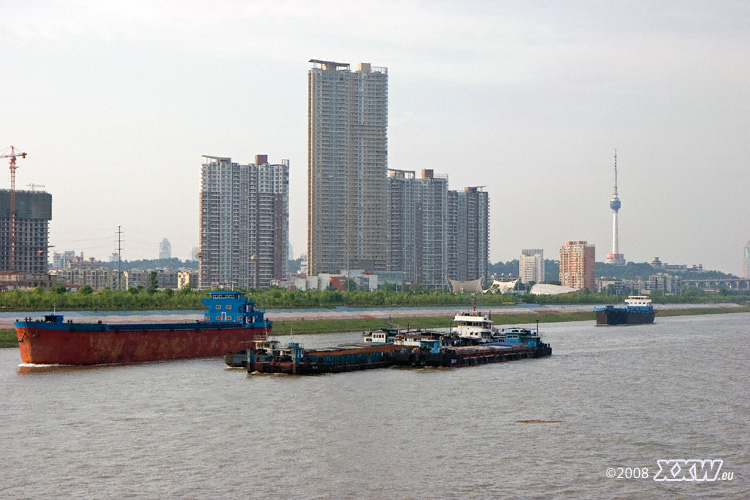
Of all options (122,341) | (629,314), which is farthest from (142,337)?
(629,314)

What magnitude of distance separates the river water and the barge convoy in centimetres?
211

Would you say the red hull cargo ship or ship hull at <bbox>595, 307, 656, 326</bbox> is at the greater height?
the red hull cargo ship

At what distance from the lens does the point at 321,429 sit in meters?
43.7

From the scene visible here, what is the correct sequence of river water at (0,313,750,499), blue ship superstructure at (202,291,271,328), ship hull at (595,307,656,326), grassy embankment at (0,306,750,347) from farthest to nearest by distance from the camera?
ship hull at (595,307,656,326) → grassy embankment at (0,306,750,347) → blue ship superstructure at (202,291,271,328) → river water at (0,313,750,499)

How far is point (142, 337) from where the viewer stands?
7594 centimetres

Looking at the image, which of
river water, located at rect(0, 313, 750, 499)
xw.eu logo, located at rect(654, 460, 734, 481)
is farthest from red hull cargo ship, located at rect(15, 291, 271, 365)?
xw.eu logo, located at rect(654, 460, 734, 481)

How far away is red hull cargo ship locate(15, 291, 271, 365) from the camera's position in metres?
68.7

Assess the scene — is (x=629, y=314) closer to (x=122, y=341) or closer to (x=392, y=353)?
(x=392, y=353)

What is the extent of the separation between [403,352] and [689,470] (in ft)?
141

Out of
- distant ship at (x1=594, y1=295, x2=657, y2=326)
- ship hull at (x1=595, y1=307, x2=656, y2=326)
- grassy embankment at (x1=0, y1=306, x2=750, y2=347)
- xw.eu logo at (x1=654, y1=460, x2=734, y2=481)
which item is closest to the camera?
xw.eu logo at (x1=654, y1=460, x2=734, y2=481)

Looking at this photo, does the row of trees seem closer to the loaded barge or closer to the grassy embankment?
the grassy embankment

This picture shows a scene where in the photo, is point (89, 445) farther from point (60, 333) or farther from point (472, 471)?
point (60, 333)

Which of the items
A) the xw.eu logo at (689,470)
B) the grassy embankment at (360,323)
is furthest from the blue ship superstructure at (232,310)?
the xw.eu logo at (689,470)

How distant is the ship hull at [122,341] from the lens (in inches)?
2699
